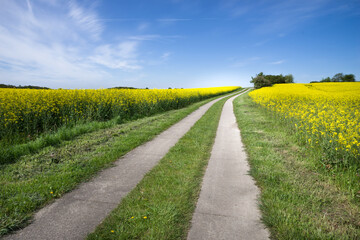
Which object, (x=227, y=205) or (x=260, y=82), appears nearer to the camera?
(x=227, y=205)

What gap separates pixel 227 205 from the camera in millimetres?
2951

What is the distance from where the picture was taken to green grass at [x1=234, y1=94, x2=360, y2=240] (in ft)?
7.98

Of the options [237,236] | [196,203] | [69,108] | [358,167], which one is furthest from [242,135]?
[69,108]

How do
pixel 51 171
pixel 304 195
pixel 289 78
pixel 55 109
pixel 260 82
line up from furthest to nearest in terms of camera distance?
pixel 289 78 → pixel 260 82 → pixel 55 109 → pixel 51 171 → pixel 304 195

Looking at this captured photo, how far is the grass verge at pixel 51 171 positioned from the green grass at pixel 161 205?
1263 mm

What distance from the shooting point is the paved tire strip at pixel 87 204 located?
7.67 ft

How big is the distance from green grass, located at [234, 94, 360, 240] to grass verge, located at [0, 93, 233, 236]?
3.56m

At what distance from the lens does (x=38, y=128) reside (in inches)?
302

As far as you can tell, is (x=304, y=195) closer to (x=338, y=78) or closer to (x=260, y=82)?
(x=260, y=82)

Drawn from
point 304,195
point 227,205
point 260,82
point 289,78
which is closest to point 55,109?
point 227,205

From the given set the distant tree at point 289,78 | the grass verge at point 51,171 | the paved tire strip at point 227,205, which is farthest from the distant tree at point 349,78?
the grass verge at point 51,171

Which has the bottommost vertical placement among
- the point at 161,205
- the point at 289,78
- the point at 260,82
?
the point at 161,205

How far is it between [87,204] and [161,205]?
48.0 inches

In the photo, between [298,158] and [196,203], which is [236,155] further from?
[196,203]
